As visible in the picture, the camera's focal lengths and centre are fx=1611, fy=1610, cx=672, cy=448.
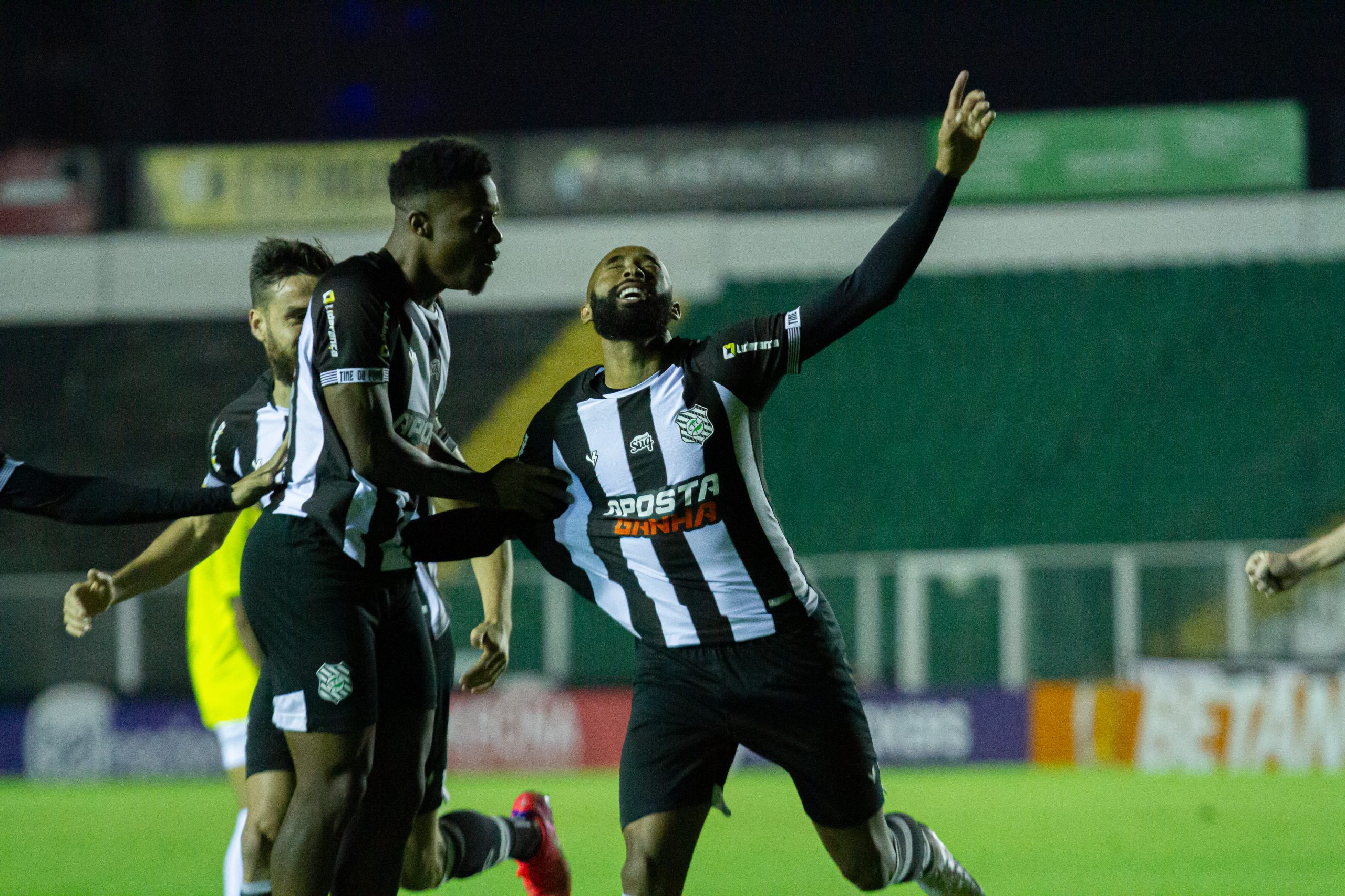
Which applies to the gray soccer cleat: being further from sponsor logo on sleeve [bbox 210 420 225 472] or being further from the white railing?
the white railing

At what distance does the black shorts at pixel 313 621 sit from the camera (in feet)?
11.0

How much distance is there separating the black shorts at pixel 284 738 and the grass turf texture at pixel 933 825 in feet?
6.36

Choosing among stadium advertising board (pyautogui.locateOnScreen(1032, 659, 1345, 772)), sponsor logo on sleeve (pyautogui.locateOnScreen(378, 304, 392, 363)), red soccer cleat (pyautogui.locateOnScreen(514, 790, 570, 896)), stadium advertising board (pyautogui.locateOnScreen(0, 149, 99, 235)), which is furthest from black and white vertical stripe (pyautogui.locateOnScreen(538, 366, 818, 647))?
stadium advertising board (pyautogui.locateOnScreen(0, 149, 99, 235))

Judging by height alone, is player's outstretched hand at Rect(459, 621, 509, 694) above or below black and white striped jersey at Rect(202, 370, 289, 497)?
below

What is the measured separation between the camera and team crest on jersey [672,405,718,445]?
147 inches

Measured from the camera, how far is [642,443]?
12.4ft

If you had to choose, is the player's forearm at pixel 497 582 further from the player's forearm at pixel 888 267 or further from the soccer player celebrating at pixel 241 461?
the player's forearm at pixel 888 267

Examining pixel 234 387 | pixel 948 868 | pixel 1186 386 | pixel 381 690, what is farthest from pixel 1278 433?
pixel 381 690

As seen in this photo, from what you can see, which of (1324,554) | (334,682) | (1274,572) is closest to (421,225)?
(334,682)

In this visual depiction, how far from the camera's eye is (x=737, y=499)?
376cm

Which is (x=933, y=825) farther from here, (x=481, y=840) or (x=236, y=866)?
(x=236, y=866)

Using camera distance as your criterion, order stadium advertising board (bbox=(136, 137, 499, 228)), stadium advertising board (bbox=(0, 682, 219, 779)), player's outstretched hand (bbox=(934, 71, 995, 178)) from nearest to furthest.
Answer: player's outstretched hand (bbox=(934, 71, 995, 178))
stadium advertising board (bbox=(0, 682, 219, 779))
stadium advertising board (bbox=(136, 137, 499, 228))

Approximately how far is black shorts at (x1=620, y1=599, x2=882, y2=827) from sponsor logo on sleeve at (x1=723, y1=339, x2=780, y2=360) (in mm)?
657

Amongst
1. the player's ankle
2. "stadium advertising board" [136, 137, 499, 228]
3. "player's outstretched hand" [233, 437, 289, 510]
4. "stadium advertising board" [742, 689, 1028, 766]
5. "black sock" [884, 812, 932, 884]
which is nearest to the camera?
"player's outstretched hand" [233, 437, 289, 510]
